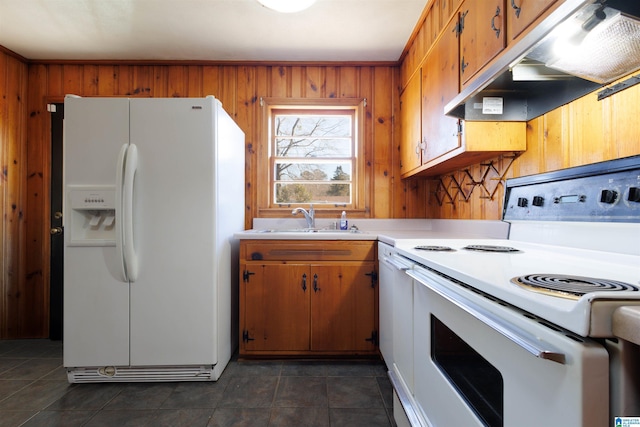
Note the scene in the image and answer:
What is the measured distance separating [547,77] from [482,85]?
0.74 feet

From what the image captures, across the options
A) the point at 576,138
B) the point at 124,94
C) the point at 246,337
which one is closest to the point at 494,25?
the point at 576,138

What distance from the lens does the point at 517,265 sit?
829mm

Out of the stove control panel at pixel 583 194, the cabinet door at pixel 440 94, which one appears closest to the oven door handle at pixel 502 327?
the stove control panel at pixel 583 194

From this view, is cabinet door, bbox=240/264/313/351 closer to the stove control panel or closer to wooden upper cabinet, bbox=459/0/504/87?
the stove control panel

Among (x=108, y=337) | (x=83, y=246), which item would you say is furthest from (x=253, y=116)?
(x=108, y=337)

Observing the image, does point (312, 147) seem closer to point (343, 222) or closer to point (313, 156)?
point (313, 156)

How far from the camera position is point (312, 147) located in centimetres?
280

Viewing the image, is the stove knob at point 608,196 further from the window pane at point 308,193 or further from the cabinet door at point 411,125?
the window pane at point 308,193

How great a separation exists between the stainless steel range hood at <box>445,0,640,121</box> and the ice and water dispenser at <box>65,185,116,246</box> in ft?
6.49

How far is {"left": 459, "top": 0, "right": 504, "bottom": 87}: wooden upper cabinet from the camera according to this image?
3.99 feet

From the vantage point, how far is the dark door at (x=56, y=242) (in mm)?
2526

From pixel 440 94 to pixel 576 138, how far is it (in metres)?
0.77

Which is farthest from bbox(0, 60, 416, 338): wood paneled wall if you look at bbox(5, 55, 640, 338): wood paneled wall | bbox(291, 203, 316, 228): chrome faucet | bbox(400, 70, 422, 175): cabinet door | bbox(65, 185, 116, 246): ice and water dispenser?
bbox(65, 185, 116, 246): ice and water dispenser

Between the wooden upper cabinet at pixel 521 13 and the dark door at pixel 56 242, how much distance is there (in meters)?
3.36
